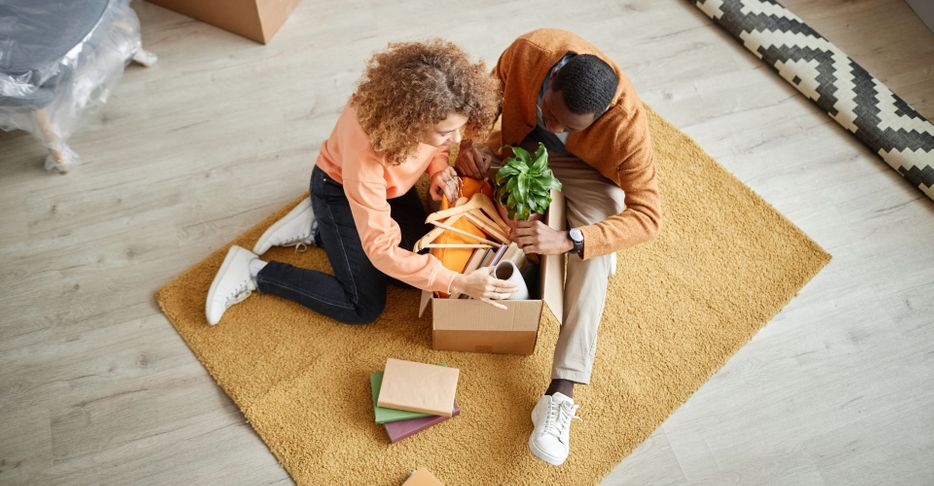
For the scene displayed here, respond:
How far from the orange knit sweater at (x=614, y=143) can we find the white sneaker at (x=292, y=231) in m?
0.67

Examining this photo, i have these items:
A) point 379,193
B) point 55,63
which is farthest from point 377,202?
point 55,63

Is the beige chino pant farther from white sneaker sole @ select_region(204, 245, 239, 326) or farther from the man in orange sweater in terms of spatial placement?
white sneaker sole @ select_region(204, 245, 239, 326)

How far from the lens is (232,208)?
189 cm

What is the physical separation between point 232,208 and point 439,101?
93 cm

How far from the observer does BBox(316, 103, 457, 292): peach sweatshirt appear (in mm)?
1356

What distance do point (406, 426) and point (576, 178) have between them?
742 mm

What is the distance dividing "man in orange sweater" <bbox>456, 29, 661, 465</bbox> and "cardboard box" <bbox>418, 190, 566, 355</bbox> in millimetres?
52

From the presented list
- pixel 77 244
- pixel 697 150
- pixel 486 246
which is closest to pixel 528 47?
pixel 486 246

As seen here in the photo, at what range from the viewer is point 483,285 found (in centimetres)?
137

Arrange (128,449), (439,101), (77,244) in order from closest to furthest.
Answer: (439,101)
(128,449)
(77,244)

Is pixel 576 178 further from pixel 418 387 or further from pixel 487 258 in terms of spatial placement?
pixel 418 387

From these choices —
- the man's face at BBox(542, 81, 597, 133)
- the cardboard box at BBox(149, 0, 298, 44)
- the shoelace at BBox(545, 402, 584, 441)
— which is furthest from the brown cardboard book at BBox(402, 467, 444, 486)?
the cardboard box at BBox(149, 0, 298, 44)

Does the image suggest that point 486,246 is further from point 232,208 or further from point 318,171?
point 232,208

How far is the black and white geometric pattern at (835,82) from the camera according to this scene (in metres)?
2.00
